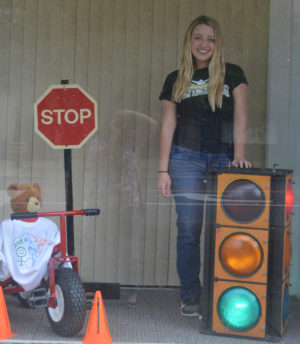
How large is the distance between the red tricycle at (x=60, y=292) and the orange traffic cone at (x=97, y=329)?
0.08m

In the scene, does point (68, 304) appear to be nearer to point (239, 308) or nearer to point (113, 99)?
point (239, 308)

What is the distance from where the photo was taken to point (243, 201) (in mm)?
2711

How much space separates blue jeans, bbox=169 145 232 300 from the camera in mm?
3150

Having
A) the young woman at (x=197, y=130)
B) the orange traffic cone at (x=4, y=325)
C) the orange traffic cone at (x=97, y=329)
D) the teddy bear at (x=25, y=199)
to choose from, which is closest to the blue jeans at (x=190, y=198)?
the young woman at (x=197, y=130)

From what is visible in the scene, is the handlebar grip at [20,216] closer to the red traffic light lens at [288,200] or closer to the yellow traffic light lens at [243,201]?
the yellow traffic light lens at [243,201]

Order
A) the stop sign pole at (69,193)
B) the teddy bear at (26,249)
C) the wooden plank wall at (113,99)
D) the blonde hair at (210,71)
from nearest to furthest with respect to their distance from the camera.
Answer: the teddy bear at (26,249), the blonde hair at (210,71), the stop sign pole at (69,193), the wooden plank wall at (113,99)

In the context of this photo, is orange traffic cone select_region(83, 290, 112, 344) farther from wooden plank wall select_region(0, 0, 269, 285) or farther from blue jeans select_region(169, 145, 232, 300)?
wooden plank wall select_region(0, 0, 269, 285)

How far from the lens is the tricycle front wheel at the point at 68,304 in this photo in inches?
106

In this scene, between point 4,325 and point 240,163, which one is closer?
point 4,325

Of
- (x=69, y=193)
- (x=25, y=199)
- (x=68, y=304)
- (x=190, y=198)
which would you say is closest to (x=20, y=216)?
(x=25, y=199)

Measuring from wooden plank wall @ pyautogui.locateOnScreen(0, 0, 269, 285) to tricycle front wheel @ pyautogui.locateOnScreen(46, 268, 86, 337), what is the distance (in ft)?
3.05

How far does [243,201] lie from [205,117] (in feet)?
2.25

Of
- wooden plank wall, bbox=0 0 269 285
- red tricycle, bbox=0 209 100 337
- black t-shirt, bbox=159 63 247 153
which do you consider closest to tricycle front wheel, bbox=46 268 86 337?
red tricycle, bbox=0 209 100 337

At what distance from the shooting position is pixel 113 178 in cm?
375
